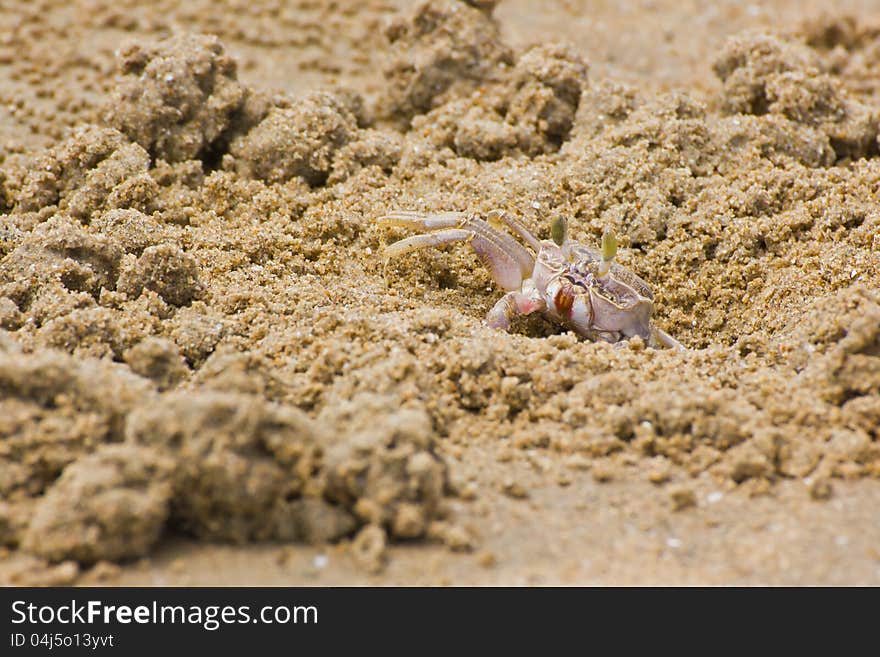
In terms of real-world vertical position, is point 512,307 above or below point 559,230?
below

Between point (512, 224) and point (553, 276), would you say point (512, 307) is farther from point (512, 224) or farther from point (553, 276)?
point (512, 224)

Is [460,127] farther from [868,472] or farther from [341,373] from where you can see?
[868,472]

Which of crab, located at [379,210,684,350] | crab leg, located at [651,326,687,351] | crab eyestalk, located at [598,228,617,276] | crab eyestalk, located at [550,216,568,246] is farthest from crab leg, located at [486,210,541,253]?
crab leg, located at [651,326,687,351]

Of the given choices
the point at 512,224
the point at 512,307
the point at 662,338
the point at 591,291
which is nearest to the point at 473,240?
the point at 512,224

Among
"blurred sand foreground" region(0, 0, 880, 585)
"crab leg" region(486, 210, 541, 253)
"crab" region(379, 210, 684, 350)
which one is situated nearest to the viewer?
"blurred sand foreground" region(0, 0, 880, 585)

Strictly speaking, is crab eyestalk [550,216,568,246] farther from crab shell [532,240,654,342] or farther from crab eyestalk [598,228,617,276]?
crab eyestalk [598,228,617,276]
